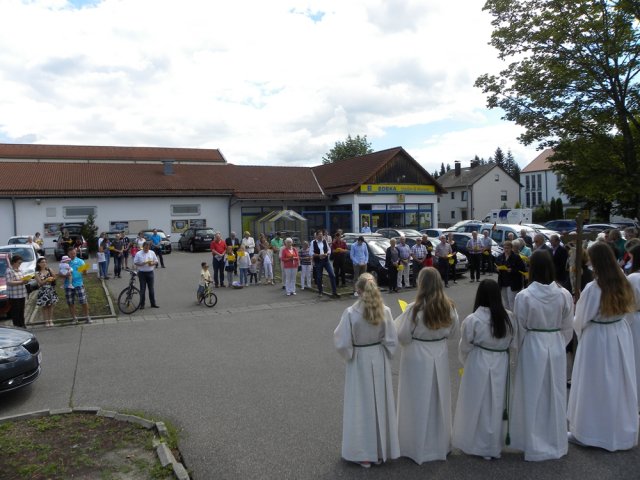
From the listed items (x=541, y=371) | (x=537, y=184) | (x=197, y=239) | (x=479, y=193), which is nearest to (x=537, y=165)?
(x=537, y=184)

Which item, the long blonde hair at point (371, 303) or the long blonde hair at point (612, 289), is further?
the long blonde hair at point (612, 289)

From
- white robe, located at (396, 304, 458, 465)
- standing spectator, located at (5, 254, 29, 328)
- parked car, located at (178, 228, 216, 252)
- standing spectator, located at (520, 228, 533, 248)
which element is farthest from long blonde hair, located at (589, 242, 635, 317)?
parked car, located at (178, 228, 216, 252)

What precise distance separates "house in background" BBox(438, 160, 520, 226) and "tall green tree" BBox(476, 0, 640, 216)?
43.1 m

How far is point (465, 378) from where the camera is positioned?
475cm

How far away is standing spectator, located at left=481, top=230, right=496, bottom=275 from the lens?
18.1 metres

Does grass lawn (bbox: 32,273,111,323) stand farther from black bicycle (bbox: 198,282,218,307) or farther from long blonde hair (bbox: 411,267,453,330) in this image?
long blonde hair (bbox: 411,267,453,330)

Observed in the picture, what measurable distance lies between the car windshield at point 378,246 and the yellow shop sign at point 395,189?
18848 mm

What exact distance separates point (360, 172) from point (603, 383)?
34.8 m

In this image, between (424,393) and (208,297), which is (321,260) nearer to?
(208,297)

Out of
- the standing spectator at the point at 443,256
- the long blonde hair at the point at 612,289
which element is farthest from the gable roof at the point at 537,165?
the long blonde hair at the point at 612,289

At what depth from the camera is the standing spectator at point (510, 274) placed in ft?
32.8

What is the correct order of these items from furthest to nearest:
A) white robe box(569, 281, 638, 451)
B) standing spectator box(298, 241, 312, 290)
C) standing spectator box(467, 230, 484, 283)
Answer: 1. standing spectator box(467, 230, 484, 283)
2. standing spectator box(298, 241, 312, 290)
3. white robe box(569, 281, 638, 451)

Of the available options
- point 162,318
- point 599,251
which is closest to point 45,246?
point 162,318

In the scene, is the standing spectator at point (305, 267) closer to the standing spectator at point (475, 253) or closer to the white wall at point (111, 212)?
the standing spectator at point (475, 253)
